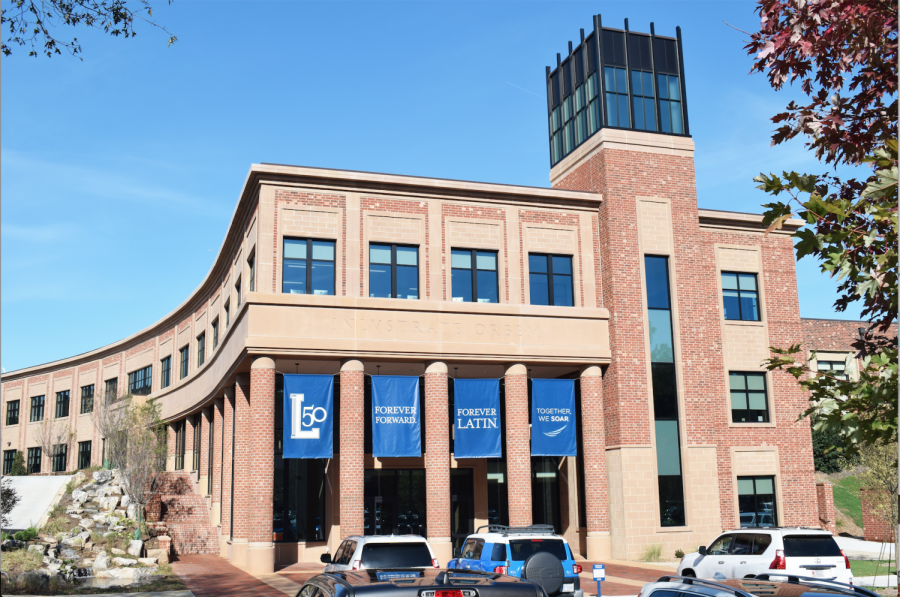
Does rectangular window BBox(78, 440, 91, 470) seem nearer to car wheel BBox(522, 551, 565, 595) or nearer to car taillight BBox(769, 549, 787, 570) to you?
car wheel BBox(522, 551, 565, 595)

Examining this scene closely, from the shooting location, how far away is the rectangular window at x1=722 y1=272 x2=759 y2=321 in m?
37.0

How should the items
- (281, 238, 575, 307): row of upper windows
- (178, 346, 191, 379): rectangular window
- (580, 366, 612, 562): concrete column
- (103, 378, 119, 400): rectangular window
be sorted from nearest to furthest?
1. (281, 238, 575, 307): row of upper windows
2. (580, 366, 612, 562): concrete column
3. (178, 346, 191, 379): rectangular window
4. (103, 378, 119, 400): rectangular window

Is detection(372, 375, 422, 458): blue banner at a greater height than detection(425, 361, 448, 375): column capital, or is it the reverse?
detection(425, 361, 448, 375): column capital

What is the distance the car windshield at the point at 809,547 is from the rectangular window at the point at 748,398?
17958 mm

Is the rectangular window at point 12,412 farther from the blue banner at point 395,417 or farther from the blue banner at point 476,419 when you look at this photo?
the blue banner at point 476,419

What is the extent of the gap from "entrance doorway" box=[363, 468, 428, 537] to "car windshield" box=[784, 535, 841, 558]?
19.1 m

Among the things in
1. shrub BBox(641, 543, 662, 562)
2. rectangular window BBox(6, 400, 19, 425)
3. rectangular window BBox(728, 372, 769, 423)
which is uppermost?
rectangular window BBox(6, 400, 19, 425)

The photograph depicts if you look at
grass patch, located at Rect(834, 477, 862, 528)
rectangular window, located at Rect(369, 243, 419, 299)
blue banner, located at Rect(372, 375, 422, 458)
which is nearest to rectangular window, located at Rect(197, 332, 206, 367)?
rectangular window, located at Rect(369, 243, 419, 299)

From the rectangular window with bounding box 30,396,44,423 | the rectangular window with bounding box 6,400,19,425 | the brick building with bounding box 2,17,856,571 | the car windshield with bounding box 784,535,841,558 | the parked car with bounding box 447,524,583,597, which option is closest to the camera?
the parked car with bounding box 447,524,583,597

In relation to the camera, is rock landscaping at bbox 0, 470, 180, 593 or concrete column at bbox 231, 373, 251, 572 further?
concrete column at bbox 231, 373, 251, 572

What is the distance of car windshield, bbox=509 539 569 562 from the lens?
57.1 feet

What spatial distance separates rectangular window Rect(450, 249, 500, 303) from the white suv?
15621 mm

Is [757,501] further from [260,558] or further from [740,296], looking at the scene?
[260,558]

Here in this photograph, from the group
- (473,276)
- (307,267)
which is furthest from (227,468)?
(473,276)
